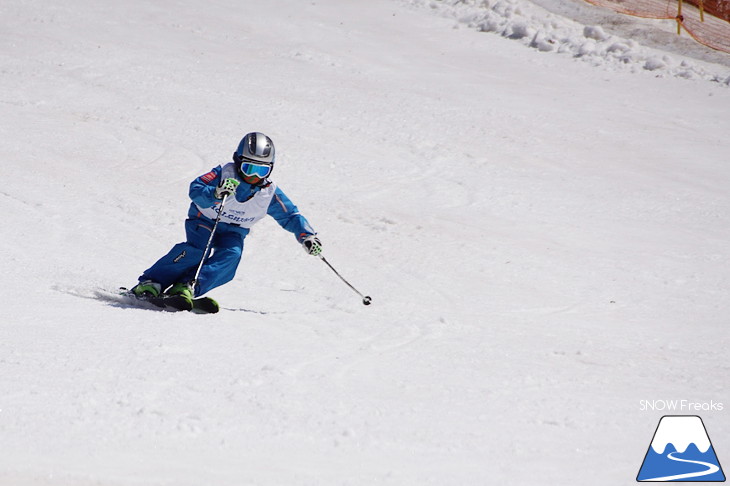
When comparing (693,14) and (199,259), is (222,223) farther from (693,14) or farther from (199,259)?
(693,14)

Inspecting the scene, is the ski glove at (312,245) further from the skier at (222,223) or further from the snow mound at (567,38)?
the snow mound at (567,38)

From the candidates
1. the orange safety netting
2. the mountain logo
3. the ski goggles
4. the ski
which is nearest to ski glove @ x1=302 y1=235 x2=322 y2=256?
the ski goggles

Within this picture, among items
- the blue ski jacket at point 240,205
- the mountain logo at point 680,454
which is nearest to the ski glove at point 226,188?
the blue ski jacket at point 240,205

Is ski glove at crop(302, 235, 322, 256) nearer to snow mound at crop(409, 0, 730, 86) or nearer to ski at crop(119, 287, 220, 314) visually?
ski at crop(119, 287, 220, 314)

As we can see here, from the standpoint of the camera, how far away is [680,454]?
4020 mm

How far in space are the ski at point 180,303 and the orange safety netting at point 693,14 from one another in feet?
47.4

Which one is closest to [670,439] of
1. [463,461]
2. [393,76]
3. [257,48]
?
[463,461]

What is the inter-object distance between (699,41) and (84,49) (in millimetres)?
12375

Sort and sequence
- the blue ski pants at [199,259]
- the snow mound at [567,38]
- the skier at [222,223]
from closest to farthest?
1. the skier at [222,223]
2. the blue ski pants at [199,259]
3. the snow mound at [567,38]

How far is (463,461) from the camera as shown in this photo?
367 cm

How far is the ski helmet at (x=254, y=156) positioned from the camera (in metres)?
6.27

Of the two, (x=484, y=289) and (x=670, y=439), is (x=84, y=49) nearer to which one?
(x=484, y=289)

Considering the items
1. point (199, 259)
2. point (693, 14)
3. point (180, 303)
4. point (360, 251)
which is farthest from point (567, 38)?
point (180, 303)

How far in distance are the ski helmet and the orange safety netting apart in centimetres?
1372
